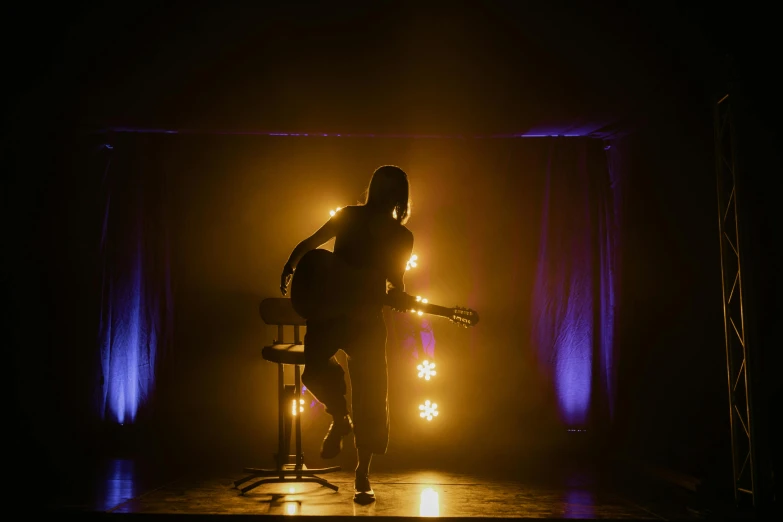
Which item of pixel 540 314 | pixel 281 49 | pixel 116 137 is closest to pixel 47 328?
pixel 116 137

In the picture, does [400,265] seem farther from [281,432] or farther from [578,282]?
[578,282]

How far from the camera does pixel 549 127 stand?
710 centimetres

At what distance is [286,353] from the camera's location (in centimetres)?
479

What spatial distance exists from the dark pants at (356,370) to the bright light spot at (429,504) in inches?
18.6

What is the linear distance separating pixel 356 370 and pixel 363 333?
0.82 ft

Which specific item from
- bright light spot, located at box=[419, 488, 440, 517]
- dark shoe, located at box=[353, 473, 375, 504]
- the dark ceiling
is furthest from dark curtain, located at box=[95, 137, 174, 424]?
bright light spot, located at box=[419, 488, 440, 517]

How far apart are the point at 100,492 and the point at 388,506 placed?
2.16 metres

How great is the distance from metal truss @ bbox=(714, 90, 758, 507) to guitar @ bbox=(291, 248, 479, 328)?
1.78m

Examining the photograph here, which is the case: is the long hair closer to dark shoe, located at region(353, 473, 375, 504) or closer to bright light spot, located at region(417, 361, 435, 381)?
dark shoe, located at region(353, 473, 375, 504)

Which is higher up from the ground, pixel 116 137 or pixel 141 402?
pixel 116 137

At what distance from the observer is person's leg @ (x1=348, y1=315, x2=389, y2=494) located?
4.50 metres

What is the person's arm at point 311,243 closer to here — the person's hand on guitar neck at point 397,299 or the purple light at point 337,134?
the person's hand on guitar neck at point 397,299

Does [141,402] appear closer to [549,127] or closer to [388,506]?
[388,506]

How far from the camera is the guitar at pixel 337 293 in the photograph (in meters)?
4.47
